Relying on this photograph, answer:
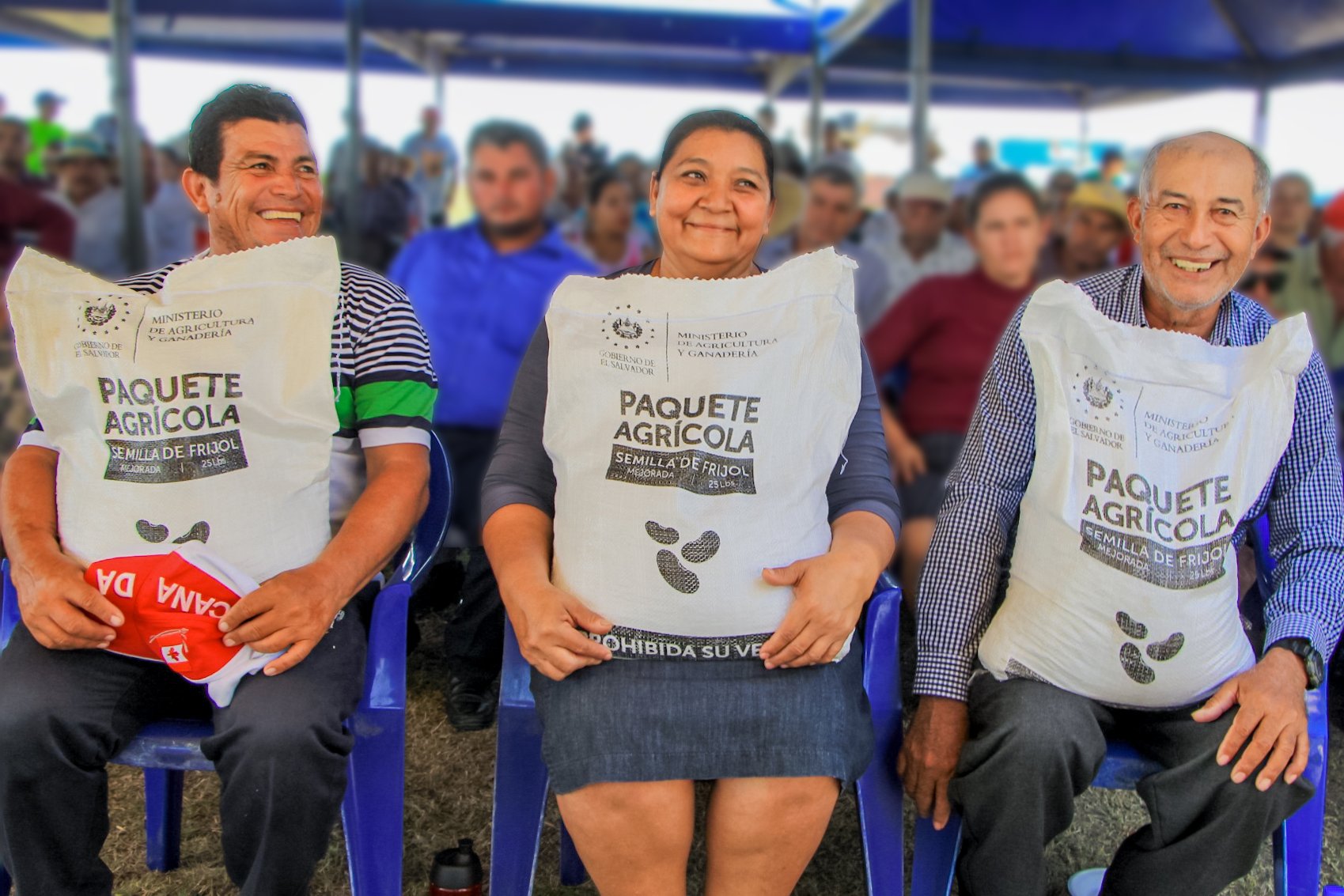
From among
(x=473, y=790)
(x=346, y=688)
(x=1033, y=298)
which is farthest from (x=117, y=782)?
(x=1033, y=298)

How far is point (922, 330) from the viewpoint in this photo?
3.20 m

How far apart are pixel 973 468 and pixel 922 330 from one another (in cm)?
127

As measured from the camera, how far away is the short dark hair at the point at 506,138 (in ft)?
10.9

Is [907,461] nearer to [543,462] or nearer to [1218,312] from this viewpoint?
[1218,312]

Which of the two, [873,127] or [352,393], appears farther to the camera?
[873,127]

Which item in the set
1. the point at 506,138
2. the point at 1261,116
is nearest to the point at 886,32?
the point at 1261,116

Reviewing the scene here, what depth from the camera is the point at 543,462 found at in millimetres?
1906

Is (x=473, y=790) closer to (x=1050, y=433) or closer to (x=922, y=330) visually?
(x=1050, y=433)

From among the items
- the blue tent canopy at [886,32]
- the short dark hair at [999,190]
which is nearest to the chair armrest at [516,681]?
the short dark hair at [999,190]

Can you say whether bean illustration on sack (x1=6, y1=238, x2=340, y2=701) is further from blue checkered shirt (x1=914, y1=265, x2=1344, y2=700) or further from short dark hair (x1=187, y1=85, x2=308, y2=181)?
blue checkered shirt (x1=914, y1=265, x2=1344, y2=700)

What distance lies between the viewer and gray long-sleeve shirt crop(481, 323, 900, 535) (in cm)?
187

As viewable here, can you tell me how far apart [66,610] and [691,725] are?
3.08ft

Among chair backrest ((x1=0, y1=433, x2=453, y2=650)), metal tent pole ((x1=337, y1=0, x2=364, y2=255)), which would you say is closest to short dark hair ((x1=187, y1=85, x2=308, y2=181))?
chair backrest ((x1=0, y1=433, x2=453, y2=650))

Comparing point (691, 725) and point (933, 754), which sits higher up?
point (691, 725)
